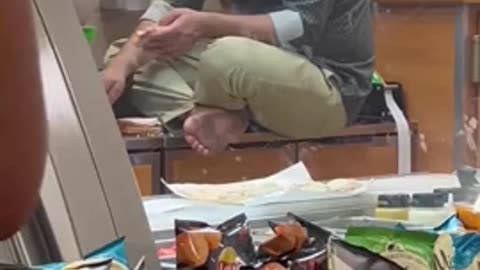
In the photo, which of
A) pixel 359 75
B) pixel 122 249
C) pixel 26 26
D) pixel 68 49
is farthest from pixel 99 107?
pixel 359 75

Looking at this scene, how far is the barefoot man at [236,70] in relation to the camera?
1.00 metres

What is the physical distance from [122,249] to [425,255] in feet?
0.65

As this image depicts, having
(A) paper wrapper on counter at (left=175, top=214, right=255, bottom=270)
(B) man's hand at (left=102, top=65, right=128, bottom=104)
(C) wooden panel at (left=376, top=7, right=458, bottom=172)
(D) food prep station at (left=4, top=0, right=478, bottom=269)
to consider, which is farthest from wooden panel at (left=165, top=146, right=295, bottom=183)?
(A) paper wrapper on counter at (left=175, top=214, right=255, bottom=270)

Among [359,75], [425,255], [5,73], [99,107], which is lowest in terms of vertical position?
[359,75]

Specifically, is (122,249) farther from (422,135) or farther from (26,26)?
(422,135)

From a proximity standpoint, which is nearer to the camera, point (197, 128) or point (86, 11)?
point (86, 11)

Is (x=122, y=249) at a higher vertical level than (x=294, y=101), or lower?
higher

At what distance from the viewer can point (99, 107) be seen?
25.2 inches

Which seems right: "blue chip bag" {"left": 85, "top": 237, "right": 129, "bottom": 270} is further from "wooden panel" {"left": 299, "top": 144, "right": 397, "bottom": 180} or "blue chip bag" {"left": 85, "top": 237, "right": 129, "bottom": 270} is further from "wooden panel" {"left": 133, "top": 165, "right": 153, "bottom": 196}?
"wooden panel" {"left": 299, "top": 144, "right": 397, "bottom": 180}

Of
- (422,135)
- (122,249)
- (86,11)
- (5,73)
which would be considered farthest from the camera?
(422,135)

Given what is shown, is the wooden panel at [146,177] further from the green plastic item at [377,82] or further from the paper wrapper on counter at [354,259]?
the green plastic item at [377,82]

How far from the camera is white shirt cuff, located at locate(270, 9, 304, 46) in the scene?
3.51 ft

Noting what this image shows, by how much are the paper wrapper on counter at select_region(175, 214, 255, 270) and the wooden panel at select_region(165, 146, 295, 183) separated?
1.07 ft

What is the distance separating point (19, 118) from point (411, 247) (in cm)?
31
